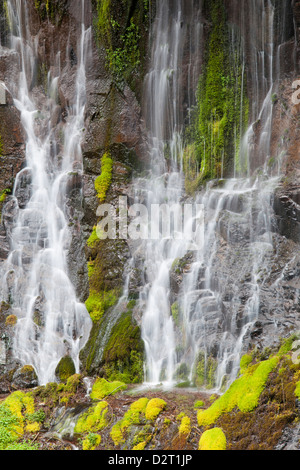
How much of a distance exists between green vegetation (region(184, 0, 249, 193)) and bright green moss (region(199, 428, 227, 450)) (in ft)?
33.4

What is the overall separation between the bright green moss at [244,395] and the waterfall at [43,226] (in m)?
6.13

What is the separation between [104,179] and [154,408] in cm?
974

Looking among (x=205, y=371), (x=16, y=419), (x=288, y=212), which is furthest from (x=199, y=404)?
(x=288, y=212)

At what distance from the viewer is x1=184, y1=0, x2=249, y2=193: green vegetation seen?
16.0 meters

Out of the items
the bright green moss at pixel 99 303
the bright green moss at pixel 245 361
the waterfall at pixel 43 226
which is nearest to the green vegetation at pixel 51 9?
the waterfall at pixel 43 226

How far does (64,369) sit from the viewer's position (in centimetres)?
1190

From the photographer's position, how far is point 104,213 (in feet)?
50.1

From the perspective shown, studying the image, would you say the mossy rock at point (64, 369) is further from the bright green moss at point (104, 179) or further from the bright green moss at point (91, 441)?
the bright green moss at point (104, 179)

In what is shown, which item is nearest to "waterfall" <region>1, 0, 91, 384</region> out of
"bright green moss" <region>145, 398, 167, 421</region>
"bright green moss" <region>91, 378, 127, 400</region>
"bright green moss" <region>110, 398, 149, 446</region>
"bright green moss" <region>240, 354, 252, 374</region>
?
"bright green moss" <region>91, 378, 127, 400</region>

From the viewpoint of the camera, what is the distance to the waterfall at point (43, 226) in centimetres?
1312

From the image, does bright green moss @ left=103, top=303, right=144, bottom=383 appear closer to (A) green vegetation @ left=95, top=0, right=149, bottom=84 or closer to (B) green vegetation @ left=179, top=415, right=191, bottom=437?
(B) green vegetation @ left=179, top=415, right=191, bottom=437

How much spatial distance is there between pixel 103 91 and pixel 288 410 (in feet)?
48.3

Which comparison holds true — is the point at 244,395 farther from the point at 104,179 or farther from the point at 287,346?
the point at 104,179
